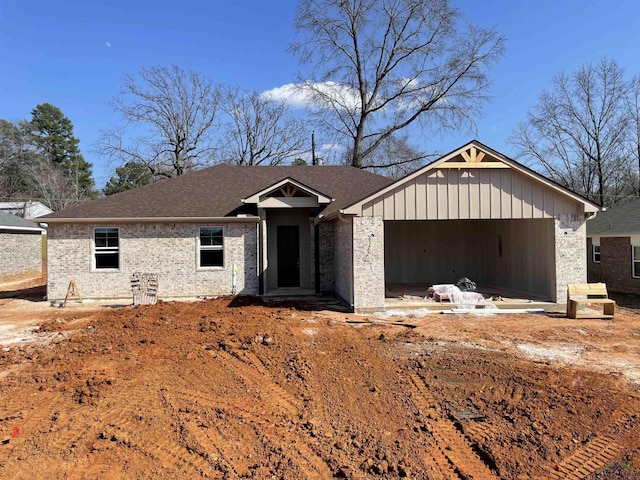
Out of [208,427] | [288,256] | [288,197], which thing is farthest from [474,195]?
[208,427]

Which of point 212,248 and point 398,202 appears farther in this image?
point 212,248

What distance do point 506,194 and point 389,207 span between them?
3357 mm

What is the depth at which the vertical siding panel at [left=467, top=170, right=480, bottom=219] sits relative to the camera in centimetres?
1134

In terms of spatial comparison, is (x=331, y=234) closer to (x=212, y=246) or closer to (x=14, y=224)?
(x=212, y=246)

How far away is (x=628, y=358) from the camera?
7.17m

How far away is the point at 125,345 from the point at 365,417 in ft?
18.3

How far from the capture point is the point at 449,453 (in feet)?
13.3

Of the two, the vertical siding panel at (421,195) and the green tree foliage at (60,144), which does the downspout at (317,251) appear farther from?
the green tree foliage at (60,144)

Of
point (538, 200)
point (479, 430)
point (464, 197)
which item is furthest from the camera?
point (538, 200)

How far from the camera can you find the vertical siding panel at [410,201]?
443 inches

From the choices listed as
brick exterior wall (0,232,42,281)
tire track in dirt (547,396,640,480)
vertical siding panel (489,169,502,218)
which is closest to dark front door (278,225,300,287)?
vertical siding panel (489,169,502,218)

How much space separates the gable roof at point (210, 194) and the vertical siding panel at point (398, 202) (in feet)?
11.5

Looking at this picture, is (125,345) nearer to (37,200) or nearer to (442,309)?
(442,309)

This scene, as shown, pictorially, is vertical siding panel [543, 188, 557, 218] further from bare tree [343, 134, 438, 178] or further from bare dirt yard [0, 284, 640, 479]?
bare tree [343, 134, 438, 178]
